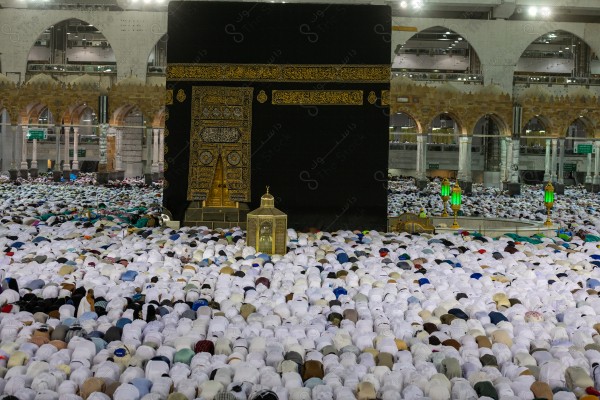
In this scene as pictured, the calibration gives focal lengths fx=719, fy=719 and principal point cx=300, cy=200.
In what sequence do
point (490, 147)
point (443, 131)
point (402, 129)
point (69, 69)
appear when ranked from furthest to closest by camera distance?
point (402, 129)
point (443, 131)
point (490, 147)
point (69, 69)

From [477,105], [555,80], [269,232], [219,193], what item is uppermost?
[555,80]

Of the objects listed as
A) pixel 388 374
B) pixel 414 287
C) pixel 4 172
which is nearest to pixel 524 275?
pixel 414 287

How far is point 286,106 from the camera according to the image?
26.8 ft

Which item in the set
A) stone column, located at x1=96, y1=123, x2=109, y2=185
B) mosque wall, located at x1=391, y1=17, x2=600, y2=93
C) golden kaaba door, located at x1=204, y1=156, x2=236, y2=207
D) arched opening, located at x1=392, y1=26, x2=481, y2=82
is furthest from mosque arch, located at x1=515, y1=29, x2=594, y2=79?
golden kaaba door, located at x1=204, y1=156, x2=236, y2=207

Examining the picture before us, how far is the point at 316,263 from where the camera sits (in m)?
6.02

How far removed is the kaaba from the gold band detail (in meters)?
0.01

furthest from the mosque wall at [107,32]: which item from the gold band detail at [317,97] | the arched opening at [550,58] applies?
the gold band detail at [317,97]

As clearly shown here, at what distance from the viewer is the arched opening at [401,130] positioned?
1016 inches

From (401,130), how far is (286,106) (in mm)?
20261

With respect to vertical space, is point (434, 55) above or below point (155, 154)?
above

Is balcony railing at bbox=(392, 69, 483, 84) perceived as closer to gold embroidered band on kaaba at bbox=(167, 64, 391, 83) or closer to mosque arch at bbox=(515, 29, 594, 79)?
mosque arch at bbox=(515, 29, 594, 79)

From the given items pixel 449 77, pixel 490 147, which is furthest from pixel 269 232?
pixel 490 147

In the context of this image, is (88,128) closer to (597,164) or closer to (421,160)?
(421,160)

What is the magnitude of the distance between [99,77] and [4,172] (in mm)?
4755
